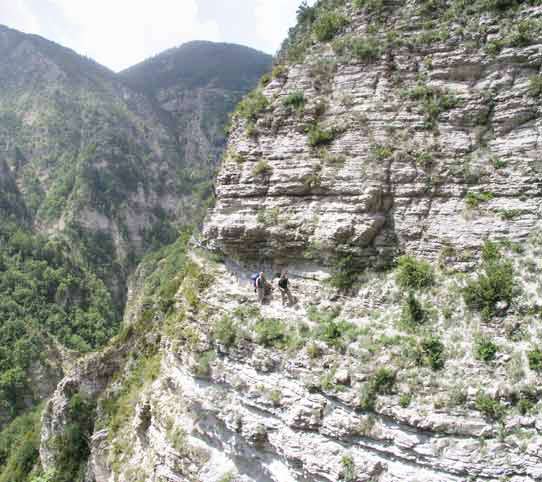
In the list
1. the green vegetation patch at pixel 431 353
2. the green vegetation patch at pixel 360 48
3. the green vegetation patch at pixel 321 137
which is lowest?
the green vegetation patch at pixel 431 353

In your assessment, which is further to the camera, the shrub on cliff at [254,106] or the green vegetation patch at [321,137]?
the shrub on cliff at [254,106]

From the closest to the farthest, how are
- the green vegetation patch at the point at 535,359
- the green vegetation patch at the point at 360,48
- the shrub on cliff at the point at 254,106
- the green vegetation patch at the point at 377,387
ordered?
the green vegetation patch at the point at 535,359
the green vegetation patch at the point at 377,387
the green vegetation patch at the point at 360,48
the shrub on cliff at the point at 254,106

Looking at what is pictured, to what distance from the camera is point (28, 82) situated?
16375cm

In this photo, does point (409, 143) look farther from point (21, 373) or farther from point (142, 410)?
point (21, 373)

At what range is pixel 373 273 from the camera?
14656mm

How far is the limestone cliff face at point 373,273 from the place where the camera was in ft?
36.9

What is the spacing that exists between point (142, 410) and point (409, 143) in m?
17.7

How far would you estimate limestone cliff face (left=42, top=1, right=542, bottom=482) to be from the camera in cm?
1125

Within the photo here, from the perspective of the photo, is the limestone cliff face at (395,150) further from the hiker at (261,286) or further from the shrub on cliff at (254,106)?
the hiker at (261,286)

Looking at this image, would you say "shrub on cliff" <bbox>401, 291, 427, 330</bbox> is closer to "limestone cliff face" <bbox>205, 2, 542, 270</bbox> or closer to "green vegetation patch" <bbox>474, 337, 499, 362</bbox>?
"green vegetation patch" <bbox>474, 337, 499, 362</bbox>

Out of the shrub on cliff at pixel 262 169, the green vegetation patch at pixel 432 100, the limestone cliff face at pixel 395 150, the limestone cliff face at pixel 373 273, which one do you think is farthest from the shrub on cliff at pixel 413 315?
the shrub on cliff at pixel 262 169

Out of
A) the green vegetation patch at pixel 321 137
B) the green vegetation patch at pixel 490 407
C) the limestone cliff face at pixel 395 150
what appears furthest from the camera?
the green vegetation patch at pixel 321 137

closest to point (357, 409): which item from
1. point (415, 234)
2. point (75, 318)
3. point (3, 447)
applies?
point (415, 234)

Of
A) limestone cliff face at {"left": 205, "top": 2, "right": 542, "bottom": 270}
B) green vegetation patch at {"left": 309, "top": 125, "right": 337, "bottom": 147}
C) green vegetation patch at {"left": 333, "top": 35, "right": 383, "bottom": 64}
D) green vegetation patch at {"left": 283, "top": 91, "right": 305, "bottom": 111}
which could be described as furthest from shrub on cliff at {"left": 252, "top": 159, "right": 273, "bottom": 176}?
green vegetation patch at {"left": 333, "top": 35, "right": 383, "bottom": 64}
